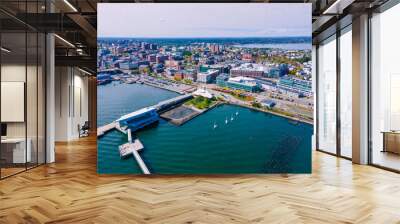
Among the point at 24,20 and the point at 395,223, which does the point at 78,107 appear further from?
the point at 395,223

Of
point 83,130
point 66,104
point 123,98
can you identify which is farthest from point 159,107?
point 83,130

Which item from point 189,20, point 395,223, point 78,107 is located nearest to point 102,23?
point 189,20

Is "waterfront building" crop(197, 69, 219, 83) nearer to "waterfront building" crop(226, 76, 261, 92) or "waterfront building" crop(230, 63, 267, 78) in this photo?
"waterfront building" crop(226, 76, 261, 92)

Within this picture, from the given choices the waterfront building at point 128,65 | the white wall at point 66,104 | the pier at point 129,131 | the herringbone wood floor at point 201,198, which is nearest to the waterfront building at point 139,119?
the pier at point 129,131

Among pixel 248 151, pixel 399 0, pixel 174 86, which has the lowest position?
pixel 248 151

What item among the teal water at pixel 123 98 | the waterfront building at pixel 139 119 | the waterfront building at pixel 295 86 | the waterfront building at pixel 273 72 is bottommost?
the waterfront building at pixel 139 119

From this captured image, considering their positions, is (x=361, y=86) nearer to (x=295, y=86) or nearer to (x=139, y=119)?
(x=295, y=86)

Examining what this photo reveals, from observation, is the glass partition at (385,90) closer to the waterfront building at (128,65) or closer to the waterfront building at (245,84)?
the waterfront building at (245,84)

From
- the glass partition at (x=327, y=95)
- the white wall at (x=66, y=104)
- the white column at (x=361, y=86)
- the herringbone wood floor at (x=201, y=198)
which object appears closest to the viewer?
the herringbone wood floor at (x=201, y=198)
